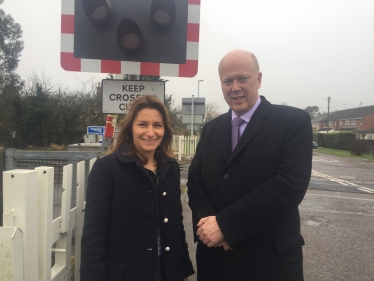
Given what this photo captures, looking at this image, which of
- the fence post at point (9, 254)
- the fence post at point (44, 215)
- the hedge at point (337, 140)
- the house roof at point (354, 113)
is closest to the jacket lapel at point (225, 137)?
the fence post at point (44, 215)

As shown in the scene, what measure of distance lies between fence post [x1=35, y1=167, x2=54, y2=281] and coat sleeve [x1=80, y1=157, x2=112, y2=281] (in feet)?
0.86

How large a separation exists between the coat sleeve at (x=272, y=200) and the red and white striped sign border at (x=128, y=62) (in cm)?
142

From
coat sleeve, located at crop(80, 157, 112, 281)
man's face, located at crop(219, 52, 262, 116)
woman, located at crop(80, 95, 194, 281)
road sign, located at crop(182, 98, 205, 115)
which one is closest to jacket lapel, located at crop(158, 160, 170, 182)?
woman, located at crop(80, 95, 194, 281)

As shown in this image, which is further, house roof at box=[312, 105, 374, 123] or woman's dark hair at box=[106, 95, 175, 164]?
house roof at box=[312, 105, 374, 123]

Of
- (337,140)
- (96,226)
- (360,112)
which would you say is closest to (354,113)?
(360,112)

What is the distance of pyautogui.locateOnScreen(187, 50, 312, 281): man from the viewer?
1.77m

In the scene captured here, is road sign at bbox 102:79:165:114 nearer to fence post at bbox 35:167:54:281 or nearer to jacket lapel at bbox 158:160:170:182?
jacket lapel at bbox 158:160:170:182

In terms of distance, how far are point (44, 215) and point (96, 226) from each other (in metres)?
0.37

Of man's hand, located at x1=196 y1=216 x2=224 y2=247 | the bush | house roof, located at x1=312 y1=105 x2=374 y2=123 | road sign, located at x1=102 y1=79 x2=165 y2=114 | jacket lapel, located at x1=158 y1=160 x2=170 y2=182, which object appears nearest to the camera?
man's hand, located at x1=196 y1=216 x2=224 y2=247

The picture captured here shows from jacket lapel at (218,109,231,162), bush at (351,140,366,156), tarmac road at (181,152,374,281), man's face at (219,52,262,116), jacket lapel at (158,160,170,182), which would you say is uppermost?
man's face at (219,52,262,116)

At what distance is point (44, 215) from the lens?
1817 mm

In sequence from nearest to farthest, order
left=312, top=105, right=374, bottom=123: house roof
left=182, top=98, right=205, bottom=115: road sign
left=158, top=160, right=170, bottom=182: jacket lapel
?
left=158, top=160, right=170, bottom=182: jacket lapel → left=182, top=98, right=205, bottom=115: road sign → left=312, top=105, right=374, bottom=123: house roof

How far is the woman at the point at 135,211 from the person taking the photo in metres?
→ 1.71

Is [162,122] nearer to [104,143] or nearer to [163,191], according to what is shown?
[163,191]
